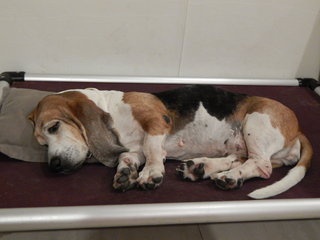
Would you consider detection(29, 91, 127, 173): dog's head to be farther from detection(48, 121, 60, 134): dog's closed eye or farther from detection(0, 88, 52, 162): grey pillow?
detection(0, 88, 52, 162): grey pillow

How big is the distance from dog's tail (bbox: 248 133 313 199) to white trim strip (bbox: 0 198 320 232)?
7 centimetres

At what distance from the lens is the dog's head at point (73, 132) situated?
2.04 m

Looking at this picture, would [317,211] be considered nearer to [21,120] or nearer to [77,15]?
[21,120]

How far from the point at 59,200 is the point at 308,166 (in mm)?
1674

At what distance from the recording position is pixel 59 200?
1.96 metres

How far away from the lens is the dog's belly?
7.89 ft

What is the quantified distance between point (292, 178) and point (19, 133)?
6.38 feet

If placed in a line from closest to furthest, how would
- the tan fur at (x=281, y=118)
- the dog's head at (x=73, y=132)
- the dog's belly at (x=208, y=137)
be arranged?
the dog's head at (x=73, y=132), the tan fur at (x=281, y=118), the dog's belly at (x=208, y=137)

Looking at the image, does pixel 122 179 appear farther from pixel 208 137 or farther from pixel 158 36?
pixel 158 36

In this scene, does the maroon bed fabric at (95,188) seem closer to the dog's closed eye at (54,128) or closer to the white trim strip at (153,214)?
the white trim strip at (153,214)

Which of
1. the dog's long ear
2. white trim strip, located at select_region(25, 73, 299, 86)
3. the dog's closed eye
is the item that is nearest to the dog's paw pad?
the dog's long ear

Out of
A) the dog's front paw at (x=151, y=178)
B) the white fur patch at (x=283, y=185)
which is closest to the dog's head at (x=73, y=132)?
the dog's front paw at (x=151, y=178)

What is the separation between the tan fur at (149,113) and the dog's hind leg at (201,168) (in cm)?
27

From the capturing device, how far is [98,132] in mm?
2107
